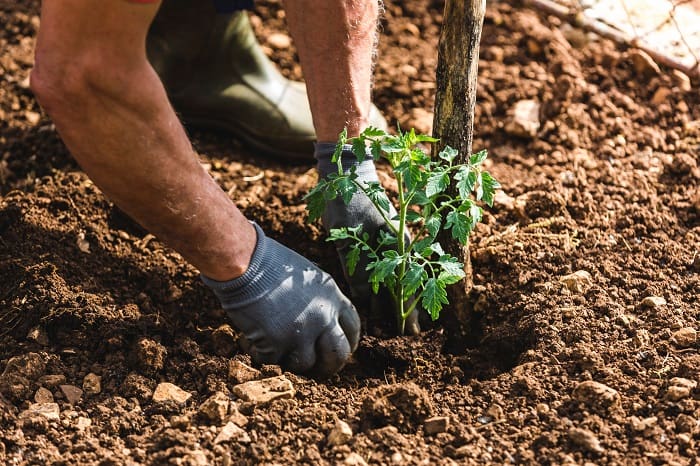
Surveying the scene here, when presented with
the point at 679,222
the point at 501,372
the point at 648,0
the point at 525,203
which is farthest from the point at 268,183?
the point at 648,0

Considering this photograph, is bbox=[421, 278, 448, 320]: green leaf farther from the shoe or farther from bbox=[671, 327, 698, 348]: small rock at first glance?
the shoe

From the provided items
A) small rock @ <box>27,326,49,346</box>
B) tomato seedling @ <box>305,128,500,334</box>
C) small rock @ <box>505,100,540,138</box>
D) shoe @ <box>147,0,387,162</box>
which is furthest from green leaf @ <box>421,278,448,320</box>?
small rock @ <box>505,100,540,138</box>

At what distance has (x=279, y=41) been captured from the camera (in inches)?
143

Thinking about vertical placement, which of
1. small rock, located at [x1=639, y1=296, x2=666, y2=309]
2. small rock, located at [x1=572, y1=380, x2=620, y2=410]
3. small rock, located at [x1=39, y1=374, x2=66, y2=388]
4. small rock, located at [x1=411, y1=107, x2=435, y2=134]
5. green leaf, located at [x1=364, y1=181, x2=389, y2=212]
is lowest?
small rock, located at [x1=39, y1=374, x2=66, y2=388]

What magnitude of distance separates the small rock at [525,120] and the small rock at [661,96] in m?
0.43

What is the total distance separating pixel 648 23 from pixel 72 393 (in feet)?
9.14

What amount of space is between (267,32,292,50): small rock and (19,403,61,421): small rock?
2.01m

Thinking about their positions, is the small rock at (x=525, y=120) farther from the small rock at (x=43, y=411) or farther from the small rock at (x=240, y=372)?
the small rock at (x=43, y=411)

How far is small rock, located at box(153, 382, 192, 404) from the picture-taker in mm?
2070

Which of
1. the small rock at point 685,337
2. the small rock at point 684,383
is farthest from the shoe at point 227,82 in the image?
the small rock at point 684,383

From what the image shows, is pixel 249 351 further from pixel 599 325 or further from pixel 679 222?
pixel 679 222

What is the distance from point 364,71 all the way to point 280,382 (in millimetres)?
915

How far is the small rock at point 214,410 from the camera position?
197 centimetres

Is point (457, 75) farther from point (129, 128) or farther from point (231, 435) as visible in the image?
point (231, 435)
